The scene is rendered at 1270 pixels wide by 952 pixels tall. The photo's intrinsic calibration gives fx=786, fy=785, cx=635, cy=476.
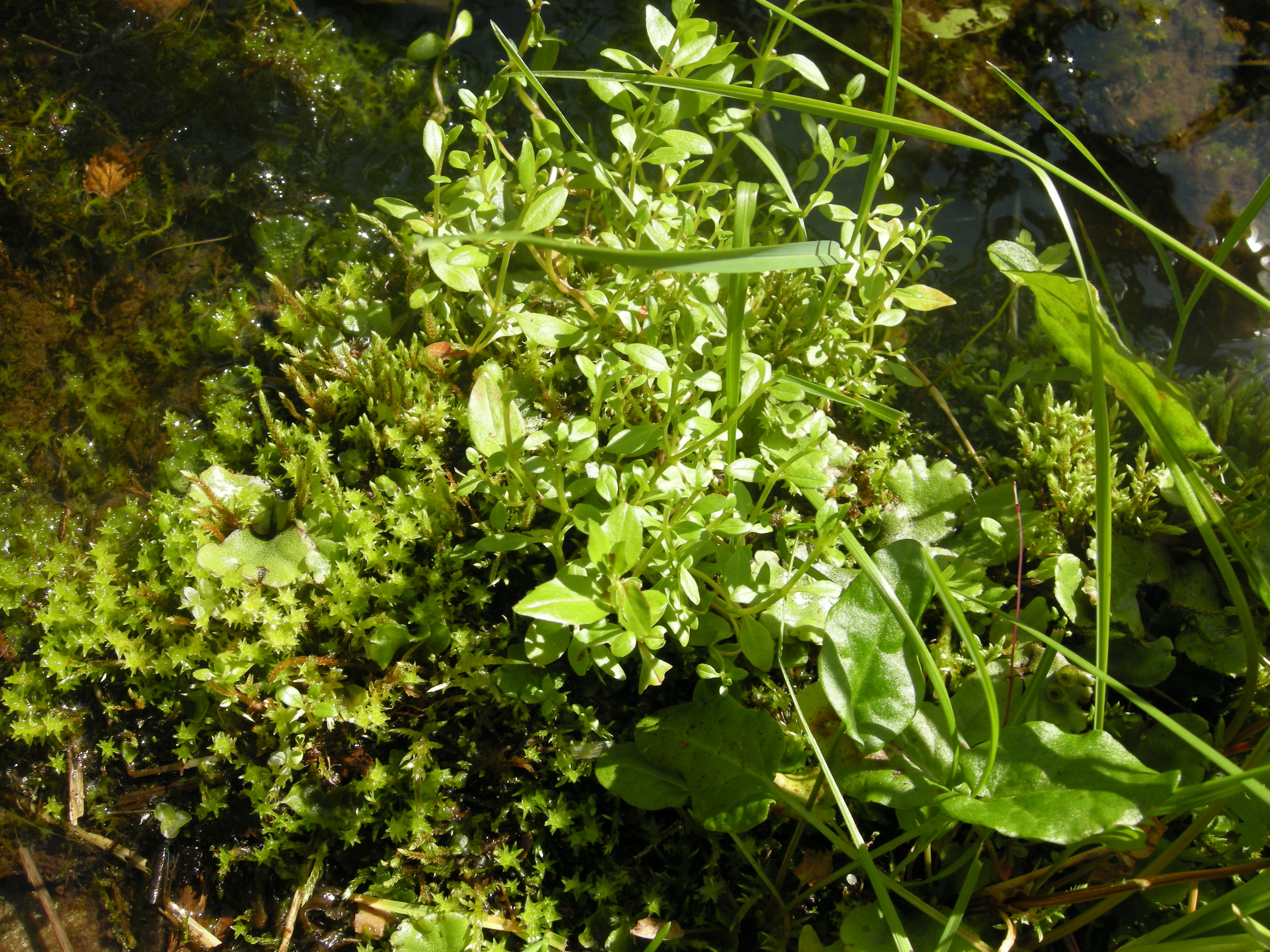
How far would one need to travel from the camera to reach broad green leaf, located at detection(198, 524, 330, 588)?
2.05m

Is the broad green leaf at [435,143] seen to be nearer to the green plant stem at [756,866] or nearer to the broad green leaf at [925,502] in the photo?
the broad green leaf at [925,502]

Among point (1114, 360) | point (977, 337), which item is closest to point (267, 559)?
point (1114, 360)

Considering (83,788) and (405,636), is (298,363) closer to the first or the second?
(405,636)

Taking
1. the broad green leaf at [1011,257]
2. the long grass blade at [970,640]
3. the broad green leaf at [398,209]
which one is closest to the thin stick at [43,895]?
the broad green leaf at [398,209]

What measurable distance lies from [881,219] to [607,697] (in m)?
1.59

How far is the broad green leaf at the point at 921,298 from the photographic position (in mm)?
2322

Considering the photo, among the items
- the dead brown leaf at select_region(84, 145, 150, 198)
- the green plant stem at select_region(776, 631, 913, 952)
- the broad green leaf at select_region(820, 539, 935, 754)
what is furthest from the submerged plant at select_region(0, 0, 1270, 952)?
the dead brown leaf at select_region(84, 145, 150, 198)

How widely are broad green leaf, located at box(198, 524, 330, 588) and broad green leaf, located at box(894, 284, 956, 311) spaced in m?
1.81

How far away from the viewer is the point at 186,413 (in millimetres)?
2420

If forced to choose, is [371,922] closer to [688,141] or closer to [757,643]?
[757,643]

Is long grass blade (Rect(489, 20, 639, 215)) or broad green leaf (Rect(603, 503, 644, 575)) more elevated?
long grass blade (Rect(489, 20, 639, 215))

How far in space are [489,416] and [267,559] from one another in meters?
0.74

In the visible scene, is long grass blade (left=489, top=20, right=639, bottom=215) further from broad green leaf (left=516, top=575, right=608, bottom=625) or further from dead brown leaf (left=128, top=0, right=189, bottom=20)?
dead brown leaf (left=128, top=0, right=189, bottom=20)

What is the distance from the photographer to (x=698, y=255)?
A: 3.63 ft
